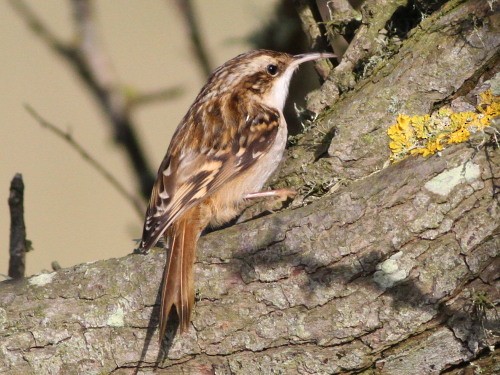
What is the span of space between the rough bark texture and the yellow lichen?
0.22 ft

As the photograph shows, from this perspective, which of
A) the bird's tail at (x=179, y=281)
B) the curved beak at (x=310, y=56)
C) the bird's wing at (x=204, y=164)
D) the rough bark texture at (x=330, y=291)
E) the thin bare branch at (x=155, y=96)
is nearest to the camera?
the rough bark texture at (x=330, y=291)

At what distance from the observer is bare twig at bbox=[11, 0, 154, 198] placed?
3578 millimetres

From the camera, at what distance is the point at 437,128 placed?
2631mm

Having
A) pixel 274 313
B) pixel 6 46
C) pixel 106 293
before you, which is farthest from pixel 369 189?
pixel 6 46

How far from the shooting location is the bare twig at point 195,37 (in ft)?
12.5

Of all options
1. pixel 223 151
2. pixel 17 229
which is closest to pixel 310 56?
pixel 223 151

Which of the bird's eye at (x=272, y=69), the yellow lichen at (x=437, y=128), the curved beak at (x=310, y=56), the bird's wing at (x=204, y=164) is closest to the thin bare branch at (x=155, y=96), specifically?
the bird's wing at (x=204, y=164)

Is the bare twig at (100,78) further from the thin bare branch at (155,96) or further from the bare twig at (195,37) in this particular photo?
the bare twig at (195,37)

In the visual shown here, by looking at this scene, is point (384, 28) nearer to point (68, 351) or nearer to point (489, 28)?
point (489, 28)

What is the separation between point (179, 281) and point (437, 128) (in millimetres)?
947

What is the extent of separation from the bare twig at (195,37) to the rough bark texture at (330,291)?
1.45 meters

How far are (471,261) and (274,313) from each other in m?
0.59

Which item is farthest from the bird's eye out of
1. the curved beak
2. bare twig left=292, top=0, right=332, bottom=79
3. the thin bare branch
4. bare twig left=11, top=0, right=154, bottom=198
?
bare twig left=11, top=0, right=154, bottom=198

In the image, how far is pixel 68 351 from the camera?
2564mm
